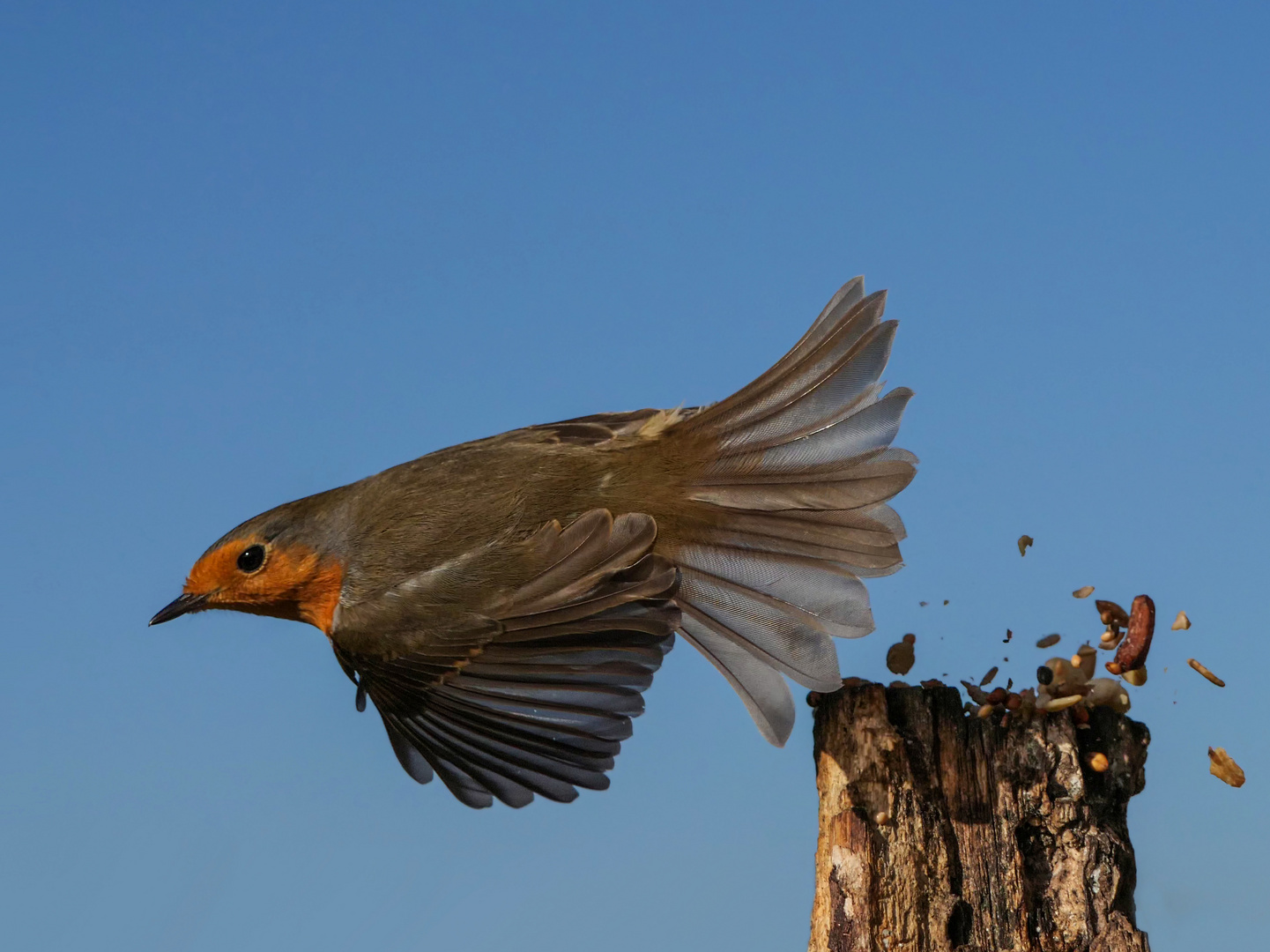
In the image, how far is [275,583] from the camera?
3797 mm

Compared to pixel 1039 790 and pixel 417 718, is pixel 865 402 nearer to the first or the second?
pixel 1039 790

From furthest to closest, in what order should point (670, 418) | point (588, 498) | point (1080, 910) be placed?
point (670, 418) → point (588, 498) → point (1080, 910)

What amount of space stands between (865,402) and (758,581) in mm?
685

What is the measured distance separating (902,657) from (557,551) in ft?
A: 3.86

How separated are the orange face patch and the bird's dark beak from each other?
20mm

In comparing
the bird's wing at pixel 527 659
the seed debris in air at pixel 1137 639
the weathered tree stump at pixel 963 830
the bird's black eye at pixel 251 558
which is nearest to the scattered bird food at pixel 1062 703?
the weathered tree stump at pixel 963 830

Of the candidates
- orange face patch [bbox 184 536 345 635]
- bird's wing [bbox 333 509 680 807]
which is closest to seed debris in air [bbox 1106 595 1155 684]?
bird's wing [bbox 333 509 680 807]

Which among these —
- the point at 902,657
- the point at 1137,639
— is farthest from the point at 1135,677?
the point at 902,657

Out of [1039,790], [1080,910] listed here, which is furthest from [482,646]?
[1080,910]

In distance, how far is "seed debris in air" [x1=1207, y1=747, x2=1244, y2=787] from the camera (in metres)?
3.39

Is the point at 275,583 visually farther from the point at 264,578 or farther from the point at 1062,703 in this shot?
the point at 1062,703

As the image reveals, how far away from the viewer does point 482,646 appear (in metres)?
3.29

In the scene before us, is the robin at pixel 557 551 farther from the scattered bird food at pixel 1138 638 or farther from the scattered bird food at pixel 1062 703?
the scattered bird food at pixel 1138 638

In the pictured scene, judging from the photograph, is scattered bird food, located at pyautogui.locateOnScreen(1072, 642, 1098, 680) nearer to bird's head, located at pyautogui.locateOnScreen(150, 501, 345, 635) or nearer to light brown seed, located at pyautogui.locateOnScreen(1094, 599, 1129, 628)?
light brown seed, located at pyautogui.locateOnScreen(1094, 599, 1129, 628)
